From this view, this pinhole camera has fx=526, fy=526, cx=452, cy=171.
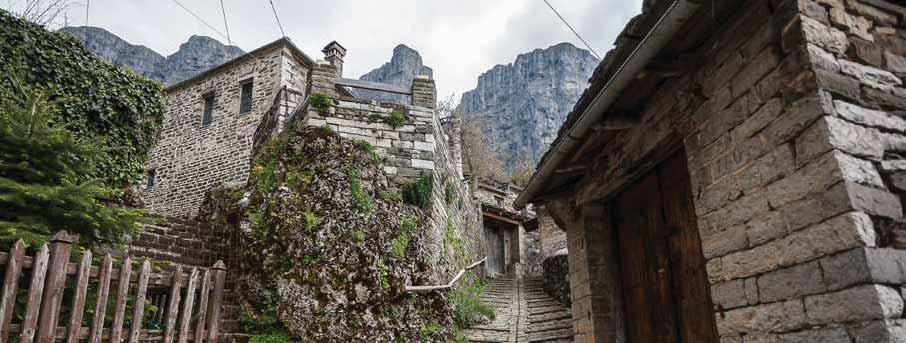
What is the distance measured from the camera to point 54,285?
12.2 ft

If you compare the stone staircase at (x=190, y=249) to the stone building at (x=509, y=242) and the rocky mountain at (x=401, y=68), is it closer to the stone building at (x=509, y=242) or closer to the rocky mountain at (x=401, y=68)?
the stone building at (x=509, y=242)

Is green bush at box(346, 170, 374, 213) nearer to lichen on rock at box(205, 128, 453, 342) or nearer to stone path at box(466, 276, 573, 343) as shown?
lichen on rock at box(205, 128, 453, 342)

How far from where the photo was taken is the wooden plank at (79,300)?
148 inches

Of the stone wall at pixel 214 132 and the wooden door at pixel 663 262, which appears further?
the stone wall at pixel 214 132

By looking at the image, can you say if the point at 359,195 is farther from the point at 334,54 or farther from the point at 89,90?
the point at 334,54

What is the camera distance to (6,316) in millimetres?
3479

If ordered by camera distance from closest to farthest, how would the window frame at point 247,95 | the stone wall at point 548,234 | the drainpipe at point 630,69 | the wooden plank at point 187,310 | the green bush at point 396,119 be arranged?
the drainpipe at point 630,69 → the wooden plank at point 187,310 → the green bush at point 396,119 → the window frame at point 247,95 → the stone wall at point 548,234

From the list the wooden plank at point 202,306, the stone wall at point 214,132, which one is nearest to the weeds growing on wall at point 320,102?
the wooden plank at point 202,306

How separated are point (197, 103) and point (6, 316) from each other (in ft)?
44.8

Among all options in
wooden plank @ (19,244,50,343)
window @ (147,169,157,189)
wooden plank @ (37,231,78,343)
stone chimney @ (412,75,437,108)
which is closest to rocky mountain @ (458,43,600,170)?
window @ (147,169,157,189)

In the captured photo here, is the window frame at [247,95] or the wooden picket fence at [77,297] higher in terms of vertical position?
the window frame at [247,95]

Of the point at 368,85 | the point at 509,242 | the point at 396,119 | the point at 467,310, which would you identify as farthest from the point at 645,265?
the point at 509,242

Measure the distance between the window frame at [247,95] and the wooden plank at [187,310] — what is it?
10983 mm

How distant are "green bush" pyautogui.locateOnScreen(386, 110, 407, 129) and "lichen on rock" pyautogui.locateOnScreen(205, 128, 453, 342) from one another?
104cm
